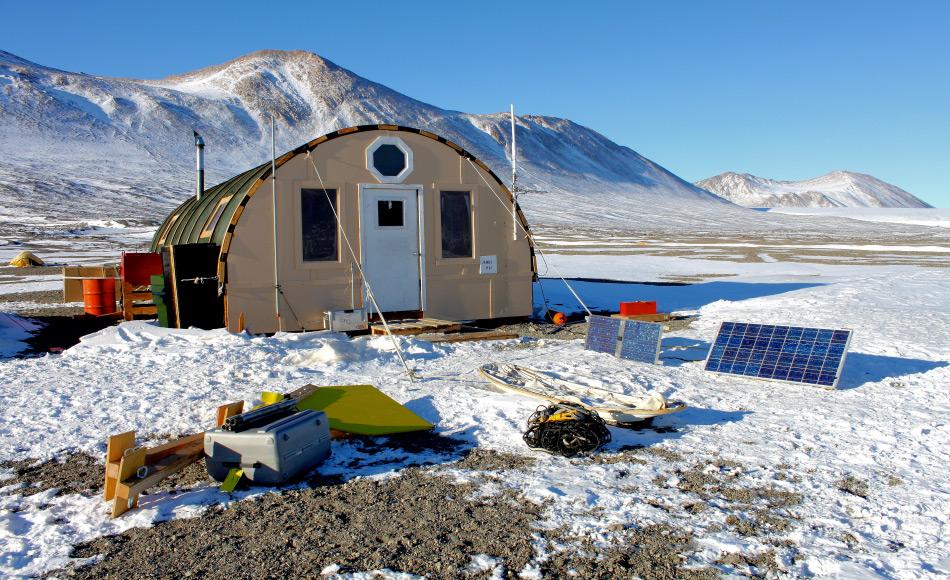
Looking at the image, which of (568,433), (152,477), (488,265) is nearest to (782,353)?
(568,433)

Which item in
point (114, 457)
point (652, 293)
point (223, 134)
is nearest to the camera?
point (114, 457)

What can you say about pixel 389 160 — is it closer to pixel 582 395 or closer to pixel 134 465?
pixel 582 395

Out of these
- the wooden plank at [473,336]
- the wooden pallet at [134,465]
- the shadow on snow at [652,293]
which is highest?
the shadow on snow at [652,293]

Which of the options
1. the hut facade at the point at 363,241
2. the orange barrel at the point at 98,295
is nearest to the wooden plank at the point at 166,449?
the hut facade at the point at 363,241

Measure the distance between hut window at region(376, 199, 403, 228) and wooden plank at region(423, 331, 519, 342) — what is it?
204cm

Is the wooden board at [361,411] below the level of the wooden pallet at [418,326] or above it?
below

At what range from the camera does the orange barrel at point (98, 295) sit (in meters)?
13.7

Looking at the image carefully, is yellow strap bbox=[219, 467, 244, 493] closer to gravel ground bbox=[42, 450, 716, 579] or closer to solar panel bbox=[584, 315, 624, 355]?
gravel ground bbox=[42, 450, 716, 579]

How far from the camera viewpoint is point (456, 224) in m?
11.8

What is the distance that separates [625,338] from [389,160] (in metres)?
4.77

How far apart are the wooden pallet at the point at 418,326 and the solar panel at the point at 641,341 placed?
2963mm

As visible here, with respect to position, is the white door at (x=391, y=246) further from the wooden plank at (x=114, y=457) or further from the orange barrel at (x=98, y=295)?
the wooden plank at (x=114, y=457)

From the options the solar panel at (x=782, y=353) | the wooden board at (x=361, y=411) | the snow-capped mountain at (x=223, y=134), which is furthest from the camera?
the snow-capped mountain at (x=223, y=134)

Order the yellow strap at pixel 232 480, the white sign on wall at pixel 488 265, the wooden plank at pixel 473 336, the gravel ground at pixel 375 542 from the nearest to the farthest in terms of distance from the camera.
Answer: the gravel ground at pixel 375 542 → the yellow strap at pixel 232 480 → the wooden plank at pixel 473 336 → the white sign on wall at pixel 488 265
